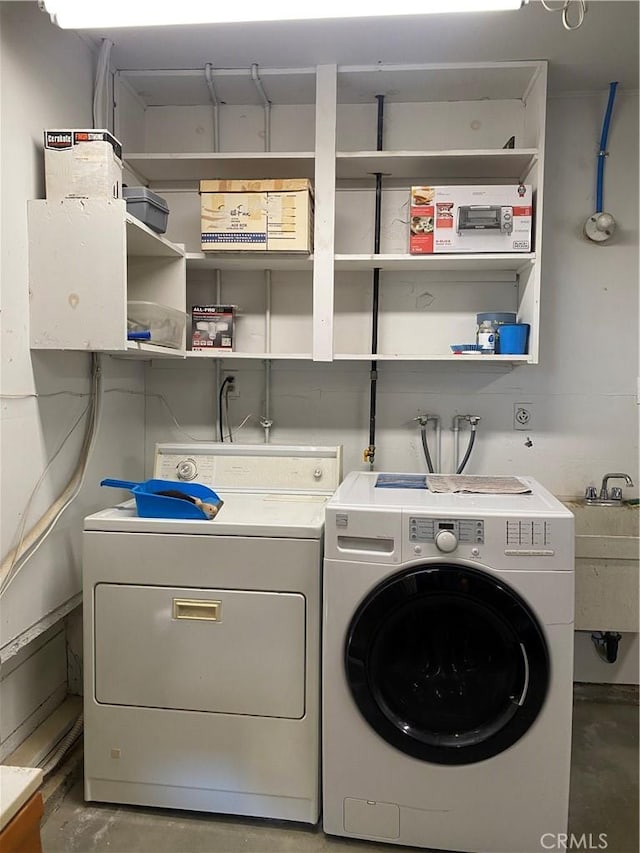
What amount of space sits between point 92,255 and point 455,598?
1474mm

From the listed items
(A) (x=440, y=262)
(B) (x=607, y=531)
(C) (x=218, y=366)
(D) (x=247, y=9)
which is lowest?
(B) (x=607, y=531)

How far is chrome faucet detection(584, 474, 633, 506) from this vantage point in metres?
2.45

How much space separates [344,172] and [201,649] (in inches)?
74.8

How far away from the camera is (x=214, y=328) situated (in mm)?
2352

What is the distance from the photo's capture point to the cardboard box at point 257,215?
7.04ft

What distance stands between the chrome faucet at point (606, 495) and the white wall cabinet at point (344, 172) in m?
0.68

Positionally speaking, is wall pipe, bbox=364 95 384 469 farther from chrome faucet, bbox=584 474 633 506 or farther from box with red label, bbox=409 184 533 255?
chrome faucet, bbox=584 474 633 506

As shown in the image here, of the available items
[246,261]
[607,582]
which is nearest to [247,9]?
[246,261]

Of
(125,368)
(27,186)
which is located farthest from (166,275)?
(27,186)

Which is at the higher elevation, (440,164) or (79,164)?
(440,164)

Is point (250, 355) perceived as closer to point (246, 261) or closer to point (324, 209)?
point (246, 261)

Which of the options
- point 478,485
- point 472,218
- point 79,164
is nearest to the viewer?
point 79,164

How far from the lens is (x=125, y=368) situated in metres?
2.44

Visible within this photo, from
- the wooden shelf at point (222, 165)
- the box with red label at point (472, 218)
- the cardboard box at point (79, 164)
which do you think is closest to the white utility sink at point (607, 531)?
the box with red label at point (472, 218)
